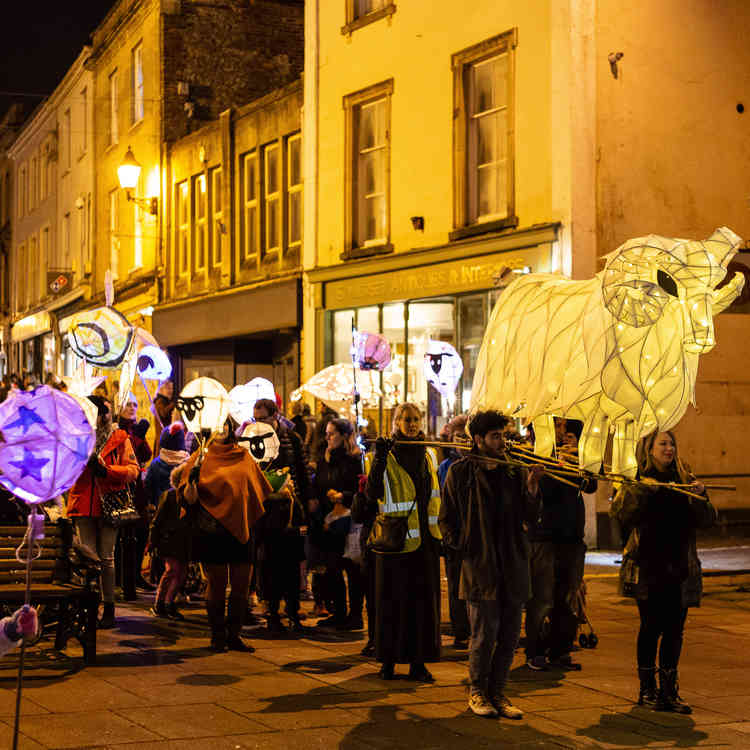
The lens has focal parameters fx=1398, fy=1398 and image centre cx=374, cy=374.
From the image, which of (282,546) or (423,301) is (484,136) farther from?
(282,546)

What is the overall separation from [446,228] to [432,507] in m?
11.3

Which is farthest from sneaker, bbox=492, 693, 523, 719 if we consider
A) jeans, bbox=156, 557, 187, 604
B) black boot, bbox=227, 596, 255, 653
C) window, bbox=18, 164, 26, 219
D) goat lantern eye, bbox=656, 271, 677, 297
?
window, bbox=18, 164, 26, 219

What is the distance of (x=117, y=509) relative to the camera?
38.6ft

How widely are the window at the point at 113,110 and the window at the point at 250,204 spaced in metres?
8.02

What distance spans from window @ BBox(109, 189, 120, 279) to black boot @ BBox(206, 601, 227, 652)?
24.2 metres

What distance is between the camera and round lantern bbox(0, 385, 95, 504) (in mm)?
6910

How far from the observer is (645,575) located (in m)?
8.66

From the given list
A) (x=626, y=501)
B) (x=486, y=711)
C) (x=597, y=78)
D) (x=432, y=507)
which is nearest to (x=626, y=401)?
(x=626, y=501)

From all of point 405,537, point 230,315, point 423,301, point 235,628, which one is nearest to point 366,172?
point 423,301

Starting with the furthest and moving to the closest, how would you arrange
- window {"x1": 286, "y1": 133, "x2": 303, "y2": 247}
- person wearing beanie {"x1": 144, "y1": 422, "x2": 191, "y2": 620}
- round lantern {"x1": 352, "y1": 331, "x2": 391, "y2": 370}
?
window {"x1": 286, "y1": 133, "x2": 303, "y2": 247}
round lantern {"x1": 352, "y1": 331, "x2": 391, "y2": 370}
person wearing beanie {"x1": 144, "y1": 422, "x2": 191, "y2": 620}

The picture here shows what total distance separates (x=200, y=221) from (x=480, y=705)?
72.2 ft

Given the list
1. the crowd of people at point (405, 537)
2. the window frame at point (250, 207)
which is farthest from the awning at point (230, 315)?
the crowd of people at point (405, 537)

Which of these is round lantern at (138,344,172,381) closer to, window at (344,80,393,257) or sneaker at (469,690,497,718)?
window at (344,80,393,257)

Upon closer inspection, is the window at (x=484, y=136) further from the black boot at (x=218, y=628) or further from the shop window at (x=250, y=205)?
the black boot at (x=218, y=628)
